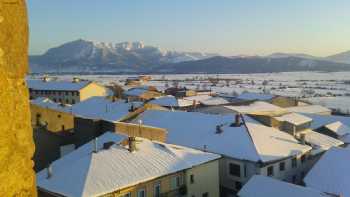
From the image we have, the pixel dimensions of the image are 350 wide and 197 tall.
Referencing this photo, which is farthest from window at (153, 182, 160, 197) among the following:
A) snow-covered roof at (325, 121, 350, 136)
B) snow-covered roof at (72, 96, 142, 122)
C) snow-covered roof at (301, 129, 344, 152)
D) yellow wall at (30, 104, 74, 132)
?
snow-covered roof at (325, 121, 350, 136)

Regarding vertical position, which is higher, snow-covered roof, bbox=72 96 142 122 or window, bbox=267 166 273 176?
snow-covered roof, bbox=72 96 142 122

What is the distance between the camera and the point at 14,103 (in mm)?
3623

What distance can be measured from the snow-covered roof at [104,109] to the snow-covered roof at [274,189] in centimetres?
2079

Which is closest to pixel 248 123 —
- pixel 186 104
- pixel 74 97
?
pixel 186 104

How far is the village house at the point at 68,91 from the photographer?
86.2m

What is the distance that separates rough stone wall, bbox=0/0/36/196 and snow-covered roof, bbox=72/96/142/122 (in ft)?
126

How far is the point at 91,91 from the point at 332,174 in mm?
67110

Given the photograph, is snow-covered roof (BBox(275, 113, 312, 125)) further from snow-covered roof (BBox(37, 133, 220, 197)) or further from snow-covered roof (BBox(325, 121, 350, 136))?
snow-covered roof (BBox(37, 133, 220, 197))

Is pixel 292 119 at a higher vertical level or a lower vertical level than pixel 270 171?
higher

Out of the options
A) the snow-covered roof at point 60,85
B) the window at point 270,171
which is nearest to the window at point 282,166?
the window at point 270,171

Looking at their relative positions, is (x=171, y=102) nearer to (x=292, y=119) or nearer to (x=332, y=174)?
(x=292, y=119)

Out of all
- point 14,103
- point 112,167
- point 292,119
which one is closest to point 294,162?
point 292,119

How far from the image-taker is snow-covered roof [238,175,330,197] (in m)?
21.5

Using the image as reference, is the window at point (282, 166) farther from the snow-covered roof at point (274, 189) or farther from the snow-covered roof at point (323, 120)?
the snow-covered roof at point (323, 120)
